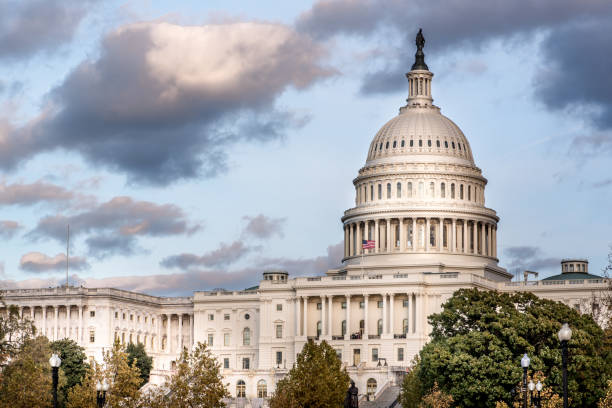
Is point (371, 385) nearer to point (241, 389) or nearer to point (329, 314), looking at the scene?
point (241, 389)

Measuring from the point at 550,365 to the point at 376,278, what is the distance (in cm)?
7831

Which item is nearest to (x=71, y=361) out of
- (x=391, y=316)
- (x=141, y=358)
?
(x=141, y=358)

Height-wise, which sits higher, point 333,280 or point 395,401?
point 333,280

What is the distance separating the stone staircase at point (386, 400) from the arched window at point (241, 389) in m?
22.5

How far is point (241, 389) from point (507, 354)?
75.4 meters

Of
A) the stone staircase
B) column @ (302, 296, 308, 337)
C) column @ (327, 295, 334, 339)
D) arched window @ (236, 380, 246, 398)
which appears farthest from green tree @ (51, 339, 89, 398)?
the stone staircase

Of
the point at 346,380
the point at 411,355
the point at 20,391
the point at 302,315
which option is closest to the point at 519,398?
the point at 346,380

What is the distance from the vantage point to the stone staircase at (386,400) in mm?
156125

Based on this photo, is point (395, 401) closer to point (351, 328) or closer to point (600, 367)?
point (351, 328)

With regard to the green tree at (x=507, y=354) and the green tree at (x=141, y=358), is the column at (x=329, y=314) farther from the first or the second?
the green tree at (x=507, y=354)

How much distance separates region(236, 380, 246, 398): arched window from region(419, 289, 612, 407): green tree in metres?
64.5

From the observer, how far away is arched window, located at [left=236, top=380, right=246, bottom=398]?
18312cm

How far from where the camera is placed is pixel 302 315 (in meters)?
195

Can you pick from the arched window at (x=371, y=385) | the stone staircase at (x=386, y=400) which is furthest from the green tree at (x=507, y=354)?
the arched window at (x=371, y=385)
